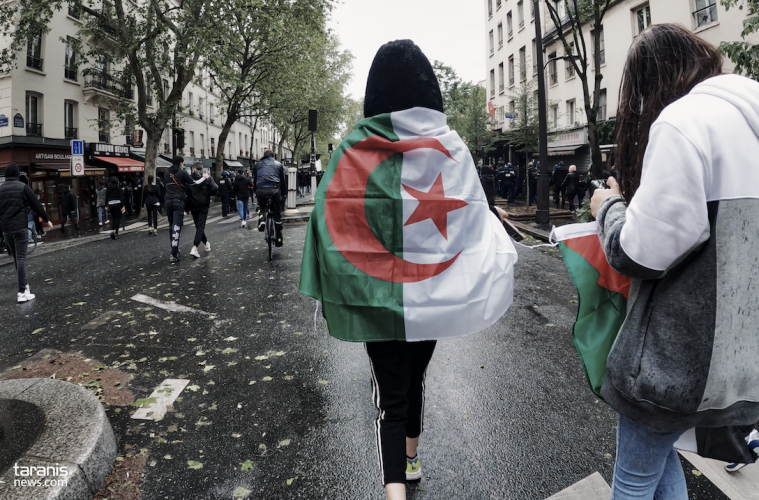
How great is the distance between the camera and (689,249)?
117 cm

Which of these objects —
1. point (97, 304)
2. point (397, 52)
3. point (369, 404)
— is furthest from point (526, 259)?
point (397, 52)

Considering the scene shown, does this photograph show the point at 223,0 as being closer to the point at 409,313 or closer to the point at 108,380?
the point at 108,380

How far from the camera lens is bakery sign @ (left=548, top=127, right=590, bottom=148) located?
25203mm

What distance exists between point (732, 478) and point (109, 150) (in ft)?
97.1

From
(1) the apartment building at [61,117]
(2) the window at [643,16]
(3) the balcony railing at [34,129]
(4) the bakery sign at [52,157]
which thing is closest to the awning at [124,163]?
(1) the apartment building at [61,117]

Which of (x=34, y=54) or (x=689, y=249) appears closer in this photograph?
(x=689, y=249)

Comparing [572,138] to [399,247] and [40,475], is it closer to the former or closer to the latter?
[399,247]

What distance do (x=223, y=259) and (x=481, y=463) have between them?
7811 mm

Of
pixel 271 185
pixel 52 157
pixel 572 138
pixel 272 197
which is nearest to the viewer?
pixel 272 197

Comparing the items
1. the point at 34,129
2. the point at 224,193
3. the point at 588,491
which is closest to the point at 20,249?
the point at 588,491

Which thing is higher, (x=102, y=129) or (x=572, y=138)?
(x=102, y=129)

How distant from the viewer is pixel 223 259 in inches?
373

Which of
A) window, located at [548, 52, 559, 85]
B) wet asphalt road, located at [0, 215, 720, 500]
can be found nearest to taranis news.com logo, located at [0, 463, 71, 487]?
wet asphalt road, located at [0, 215, 720, 500]

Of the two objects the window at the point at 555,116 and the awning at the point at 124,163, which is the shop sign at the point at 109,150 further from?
the window at the point at 555,116
